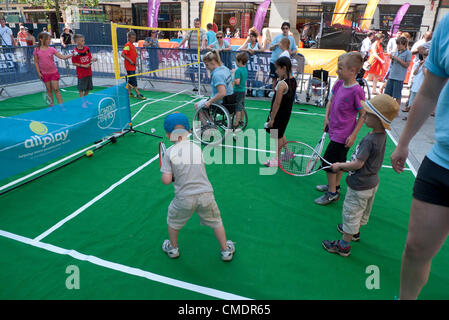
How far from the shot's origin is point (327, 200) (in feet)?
13.9

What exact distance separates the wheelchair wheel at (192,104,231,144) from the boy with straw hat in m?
3.29

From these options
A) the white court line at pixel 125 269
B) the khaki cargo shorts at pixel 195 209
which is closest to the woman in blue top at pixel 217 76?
the khaki cargo shorts at pixel 195 209

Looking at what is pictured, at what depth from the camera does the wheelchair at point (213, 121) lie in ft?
20.0

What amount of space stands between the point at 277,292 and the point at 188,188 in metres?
1.24

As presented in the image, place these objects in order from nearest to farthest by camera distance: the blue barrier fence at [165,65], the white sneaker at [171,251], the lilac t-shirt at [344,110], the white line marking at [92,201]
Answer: the white sneaker at [171,251] → the white line marking at [92,201] → the lilac t-shirt at [344,110] → the blue barrier fence at [165,65]

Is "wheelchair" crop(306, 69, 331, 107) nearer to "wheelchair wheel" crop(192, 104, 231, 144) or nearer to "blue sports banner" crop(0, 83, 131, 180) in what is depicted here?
"wheelchair wheel" crop(192, 104, 231, 144)

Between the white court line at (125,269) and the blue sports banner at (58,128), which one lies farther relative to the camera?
the blue sports banner at (58,128)

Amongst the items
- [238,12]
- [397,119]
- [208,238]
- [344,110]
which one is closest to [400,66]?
[397,119]

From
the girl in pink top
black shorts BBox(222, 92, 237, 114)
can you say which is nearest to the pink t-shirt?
the girl in pink top

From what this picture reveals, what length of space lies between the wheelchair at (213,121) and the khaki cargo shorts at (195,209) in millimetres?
3231

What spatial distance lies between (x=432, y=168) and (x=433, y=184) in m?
0.09

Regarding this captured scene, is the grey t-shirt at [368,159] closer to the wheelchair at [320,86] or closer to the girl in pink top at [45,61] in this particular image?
the wheelchair at [320,86]
